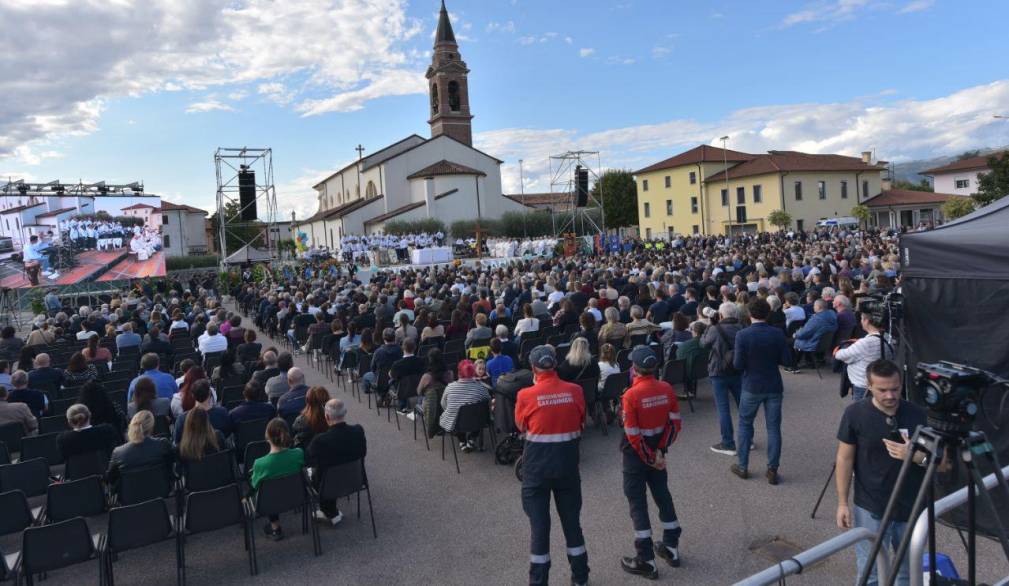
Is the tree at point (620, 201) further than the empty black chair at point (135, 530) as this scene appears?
Yes

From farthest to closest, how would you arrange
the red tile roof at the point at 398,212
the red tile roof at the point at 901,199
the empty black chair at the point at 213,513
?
1. the red tile roof at the point at 398,212
2. the red tile roof at the point at 901,199
3. the empty black chair at the point at 213,513

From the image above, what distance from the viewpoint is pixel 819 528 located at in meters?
5.05

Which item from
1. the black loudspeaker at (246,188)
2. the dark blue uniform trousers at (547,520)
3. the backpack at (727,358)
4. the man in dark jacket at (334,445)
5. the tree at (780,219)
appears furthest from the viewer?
the tree at (780,219)

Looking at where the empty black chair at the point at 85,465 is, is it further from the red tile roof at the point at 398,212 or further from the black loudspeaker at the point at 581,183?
the red tile roof at the point at 398,212

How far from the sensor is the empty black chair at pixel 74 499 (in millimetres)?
4879

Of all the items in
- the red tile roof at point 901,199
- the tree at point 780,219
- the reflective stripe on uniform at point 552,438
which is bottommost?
the reflective stripe on uniform at point 552,438

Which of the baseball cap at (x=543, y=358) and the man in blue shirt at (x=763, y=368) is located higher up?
the baseball cap at (x=543, y=358)

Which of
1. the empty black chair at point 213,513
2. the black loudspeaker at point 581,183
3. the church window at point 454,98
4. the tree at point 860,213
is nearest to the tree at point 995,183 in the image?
the tree at point 860,213

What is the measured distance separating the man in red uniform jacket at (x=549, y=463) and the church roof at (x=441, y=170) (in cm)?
5267

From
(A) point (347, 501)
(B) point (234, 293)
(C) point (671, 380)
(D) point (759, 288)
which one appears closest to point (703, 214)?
(B) point (234, 293)

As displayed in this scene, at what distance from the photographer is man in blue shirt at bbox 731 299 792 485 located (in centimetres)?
582

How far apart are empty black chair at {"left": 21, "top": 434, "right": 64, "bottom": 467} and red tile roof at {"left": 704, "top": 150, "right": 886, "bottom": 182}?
5185 cm

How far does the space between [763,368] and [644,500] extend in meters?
2.10

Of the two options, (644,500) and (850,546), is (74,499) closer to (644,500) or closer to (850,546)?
(644,500)
